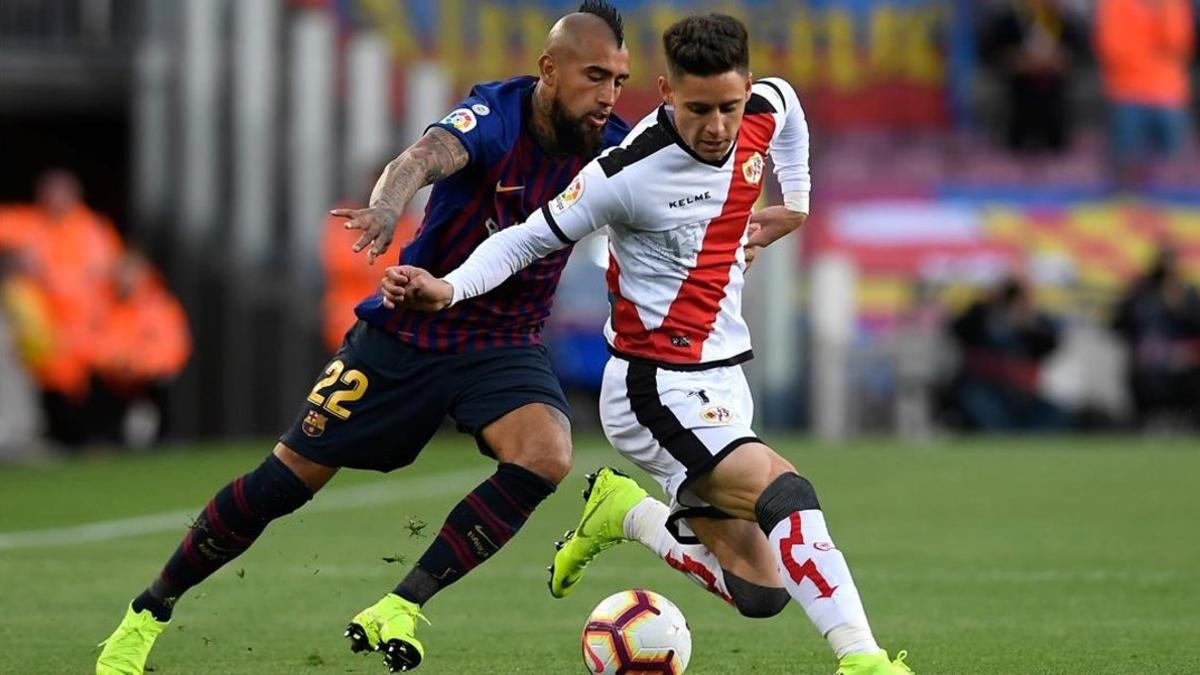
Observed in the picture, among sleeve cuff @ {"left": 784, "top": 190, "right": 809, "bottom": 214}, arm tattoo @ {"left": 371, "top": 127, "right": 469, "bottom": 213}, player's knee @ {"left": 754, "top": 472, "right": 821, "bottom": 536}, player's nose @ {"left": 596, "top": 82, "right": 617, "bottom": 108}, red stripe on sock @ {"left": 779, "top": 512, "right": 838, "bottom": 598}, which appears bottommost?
red stripe on sock @ {"left": 779, "top": 512, "right": 838, "bottom": 598}

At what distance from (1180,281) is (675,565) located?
13.3m

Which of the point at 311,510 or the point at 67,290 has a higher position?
the point at 311,510

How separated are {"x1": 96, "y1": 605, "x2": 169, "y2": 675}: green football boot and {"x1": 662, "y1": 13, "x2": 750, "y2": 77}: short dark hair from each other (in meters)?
2.40

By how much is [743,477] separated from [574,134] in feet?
4.22

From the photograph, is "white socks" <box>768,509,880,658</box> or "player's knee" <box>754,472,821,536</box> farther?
"player's knee" <box>754,472,821,536</box>

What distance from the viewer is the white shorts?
6.90 m

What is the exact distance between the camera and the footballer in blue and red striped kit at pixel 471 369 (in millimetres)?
7156

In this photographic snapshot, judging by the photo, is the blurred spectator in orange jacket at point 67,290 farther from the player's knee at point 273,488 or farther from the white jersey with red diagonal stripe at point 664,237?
the white jersey with red diagonal stripe at point 664,237

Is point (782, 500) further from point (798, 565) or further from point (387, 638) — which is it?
point (387, 638)

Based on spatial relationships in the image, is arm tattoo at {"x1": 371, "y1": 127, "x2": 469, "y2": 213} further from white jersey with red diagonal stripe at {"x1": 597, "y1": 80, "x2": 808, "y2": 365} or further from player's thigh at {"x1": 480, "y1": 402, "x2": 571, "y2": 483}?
player's thigh at {"x1": 480, "y1": 402, "x2": 571, "y2": 483}

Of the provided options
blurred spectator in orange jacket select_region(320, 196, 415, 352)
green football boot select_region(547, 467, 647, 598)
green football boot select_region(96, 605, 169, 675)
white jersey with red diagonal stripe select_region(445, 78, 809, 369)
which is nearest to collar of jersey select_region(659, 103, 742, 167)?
white jersey with red diagonal stripe select_region(445, 78, 809, 369)

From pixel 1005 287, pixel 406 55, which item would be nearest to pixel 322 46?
pixel 406 55

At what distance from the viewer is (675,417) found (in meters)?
6.94

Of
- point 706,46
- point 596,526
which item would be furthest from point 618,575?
point 706,46
